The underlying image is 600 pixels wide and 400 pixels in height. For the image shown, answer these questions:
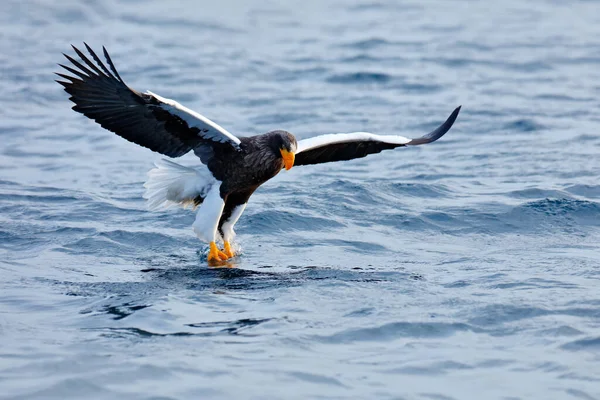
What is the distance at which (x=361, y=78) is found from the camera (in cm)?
1562

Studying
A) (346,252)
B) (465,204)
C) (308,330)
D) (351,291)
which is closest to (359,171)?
(465,204)

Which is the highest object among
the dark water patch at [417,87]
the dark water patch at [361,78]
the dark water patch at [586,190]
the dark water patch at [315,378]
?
the dark water patch at [361,78]

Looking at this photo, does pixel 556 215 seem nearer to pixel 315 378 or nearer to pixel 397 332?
pixel 397 332

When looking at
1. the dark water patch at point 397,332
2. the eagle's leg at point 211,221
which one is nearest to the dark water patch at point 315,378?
the dark water patch at point 397,332

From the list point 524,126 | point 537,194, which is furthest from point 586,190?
point 524,126

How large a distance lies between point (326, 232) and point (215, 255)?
4.12 feet

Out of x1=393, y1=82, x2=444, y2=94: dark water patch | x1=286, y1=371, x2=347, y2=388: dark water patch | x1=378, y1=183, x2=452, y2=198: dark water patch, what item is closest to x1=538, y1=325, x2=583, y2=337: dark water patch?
x1=286, y1=371, x2=347, y2=388: dark water patch

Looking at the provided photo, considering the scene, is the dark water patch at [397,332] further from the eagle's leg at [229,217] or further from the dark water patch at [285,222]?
the dark water patch at [285,222]

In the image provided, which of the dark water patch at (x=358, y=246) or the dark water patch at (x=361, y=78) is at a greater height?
the dark water patch at (x=361, y=78)

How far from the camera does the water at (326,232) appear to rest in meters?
5.40

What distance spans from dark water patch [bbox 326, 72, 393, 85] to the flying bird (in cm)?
685

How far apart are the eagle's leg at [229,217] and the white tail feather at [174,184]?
0.22 metres

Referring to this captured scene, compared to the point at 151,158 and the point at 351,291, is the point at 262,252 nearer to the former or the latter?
the point at 351,291

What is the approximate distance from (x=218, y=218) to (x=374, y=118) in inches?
221
